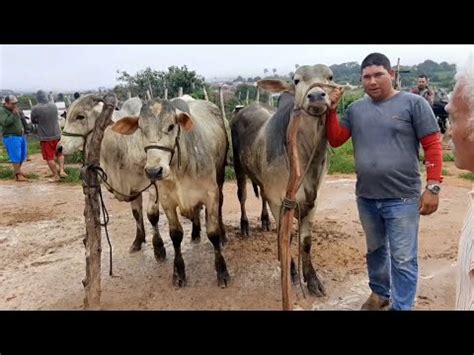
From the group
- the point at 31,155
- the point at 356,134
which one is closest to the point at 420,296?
the point at 356,134

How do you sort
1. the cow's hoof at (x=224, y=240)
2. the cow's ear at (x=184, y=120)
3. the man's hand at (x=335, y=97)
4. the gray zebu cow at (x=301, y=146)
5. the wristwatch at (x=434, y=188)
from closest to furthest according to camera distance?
the wristwatch at (x=434, y=188) < the man's hand at (x=335, y=97) < the gray zebu cow at (x=301, y=146) < the cow's ear at (x=184, y=120) < the cow's hoof at (x=224, y=240)

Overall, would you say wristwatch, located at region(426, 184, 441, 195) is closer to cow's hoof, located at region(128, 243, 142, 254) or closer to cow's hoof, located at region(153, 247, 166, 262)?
cow's hoof, located at region(153, 247, 166, 262)

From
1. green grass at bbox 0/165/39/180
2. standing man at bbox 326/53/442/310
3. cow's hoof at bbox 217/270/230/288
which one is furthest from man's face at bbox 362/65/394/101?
green grass at bbox 0/165/39/180

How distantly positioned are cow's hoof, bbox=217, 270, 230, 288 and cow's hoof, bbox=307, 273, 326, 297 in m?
0.80

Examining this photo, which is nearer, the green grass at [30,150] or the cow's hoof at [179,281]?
the cow's hoof at [179,281]

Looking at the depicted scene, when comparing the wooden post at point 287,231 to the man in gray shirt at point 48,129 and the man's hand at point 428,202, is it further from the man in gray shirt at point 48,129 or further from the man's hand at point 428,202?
the man in gray shirt at point 48,129

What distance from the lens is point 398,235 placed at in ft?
10.2

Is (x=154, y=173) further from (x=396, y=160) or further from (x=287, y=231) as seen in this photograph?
(x=396, y=160)

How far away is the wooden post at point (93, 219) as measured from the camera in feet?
11.4

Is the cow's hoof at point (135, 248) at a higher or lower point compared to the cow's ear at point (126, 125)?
lower

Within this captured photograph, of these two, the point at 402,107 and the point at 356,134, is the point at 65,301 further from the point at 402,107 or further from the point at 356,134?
the point at 402,107

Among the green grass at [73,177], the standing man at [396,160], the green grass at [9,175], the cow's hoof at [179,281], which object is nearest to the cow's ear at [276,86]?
the standing man at [396,160]

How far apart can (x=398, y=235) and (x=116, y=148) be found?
10.2ft

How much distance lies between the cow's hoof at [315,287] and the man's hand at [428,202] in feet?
4.67
